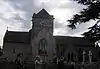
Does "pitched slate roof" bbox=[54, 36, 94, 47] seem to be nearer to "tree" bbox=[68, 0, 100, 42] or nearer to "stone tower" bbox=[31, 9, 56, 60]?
"stone tower" bbox=[31, 9, 56, 60]

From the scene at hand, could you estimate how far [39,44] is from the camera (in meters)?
61.6

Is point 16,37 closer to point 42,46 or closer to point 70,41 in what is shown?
point 42,46

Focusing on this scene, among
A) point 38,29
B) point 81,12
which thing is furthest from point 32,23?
point 81,12

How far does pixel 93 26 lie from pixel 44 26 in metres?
43.7

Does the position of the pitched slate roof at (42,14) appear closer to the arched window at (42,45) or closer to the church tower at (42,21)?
the church tower at (42,21)

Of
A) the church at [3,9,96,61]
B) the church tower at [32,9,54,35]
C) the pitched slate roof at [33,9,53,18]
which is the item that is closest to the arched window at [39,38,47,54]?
the church at [3,9,96,61]

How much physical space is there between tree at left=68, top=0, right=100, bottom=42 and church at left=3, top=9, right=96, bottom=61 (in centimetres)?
4055

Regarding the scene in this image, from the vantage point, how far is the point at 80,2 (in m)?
19.4

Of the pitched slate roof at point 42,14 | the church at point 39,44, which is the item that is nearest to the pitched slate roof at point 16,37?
the church at point 39,44

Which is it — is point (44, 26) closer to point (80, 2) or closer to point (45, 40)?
point (45, 40)

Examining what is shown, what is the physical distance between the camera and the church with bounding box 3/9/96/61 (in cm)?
6145

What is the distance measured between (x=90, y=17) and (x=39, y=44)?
4311cm

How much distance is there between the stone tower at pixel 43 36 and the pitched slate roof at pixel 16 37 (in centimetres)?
347

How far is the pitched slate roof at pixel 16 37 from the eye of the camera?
64.1 meters
